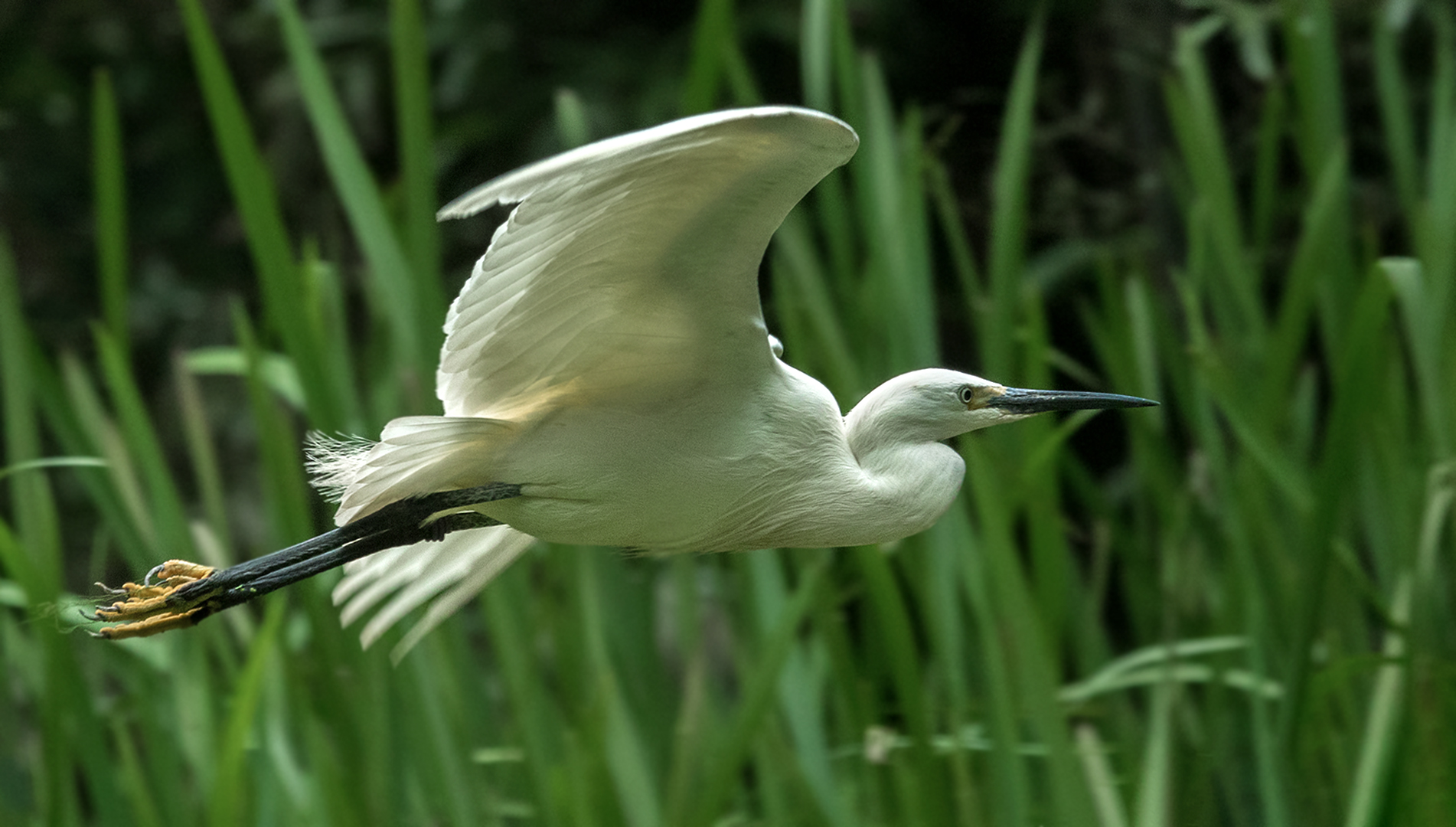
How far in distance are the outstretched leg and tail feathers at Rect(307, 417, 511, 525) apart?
16 millimetres

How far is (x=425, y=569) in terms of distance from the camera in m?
1.89

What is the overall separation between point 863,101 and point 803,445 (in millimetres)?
895

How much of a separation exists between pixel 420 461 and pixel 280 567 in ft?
0.85

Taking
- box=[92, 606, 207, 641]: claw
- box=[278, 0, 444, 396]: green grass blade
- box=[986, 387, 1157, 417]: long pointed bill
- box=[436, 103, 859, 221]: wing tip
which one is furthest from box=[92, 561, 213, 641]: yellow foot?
box=[986, 387, 1157, 417]: long pointed bill

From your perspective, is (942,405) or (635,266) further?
(942,405)

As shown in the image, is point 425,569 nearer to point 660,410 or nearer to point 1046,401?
point 660,410

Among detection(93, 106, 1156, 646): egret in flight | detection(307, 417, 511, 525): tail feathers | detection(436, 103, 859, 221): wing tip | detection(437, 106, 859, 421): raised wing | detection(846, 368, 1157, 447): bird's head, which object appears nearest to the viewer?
detection(436, 103, 859, 221): wing tip

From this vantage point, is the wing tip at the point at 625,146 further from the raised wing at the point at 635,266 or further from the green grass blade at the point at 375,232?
the green grass blade at the point at 375,232

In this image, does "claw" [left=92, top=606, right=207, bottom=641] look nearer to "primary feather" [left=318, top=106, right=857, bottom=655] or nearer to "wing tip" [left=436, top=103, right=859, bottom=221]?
"primary feather" [left=318, top=106, right=857, bottom=655]

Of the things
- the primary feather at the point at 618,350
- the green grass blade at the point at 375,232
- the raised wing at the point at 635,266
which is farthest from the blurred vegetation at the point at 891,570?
the raised wing at the point at 635,266

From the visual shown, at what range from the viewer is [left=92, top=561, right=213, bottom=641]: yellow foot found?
5.66 feet

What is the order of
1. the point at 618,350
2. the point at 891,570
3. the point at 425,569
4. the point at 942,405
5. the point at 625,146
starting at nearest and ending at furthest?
1. the point at 625,146
2. the point at 618,350
3. the point at 942,405
4. the point at 425,569
5. the point at 891,570

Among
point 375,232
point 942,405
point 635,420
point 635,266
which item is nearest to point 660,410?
point 635,420

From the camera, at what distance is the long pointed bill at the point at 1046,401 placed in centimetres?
173
